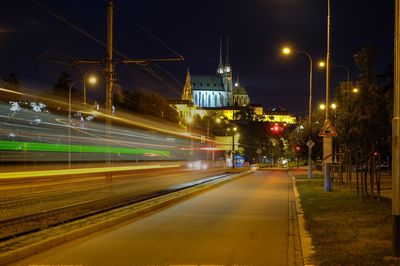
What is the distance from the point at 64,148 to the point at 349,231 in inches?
810

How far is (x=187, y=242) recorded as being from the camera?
35.4 feet

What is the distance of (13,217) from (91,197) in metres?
7.25

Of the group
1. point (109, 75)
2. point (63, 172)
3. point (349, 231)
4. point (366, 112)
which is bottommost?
point (349, 231)

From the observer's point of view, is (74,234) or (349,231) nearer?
(74,234)

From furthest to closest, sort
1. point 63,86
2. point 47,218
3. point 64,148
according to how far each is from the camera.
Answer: point 63,86
point 64,148
point 47,218

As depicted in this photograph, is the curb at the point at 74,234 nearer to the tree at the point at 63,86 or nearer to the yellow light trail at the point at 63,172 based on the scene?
the yellow light trail at the point at 63,172

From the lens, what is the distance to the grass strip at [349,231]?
846 centimetres

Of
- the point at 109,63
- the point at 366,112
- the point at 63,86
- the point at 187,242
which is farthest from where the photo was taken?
the point at 63,86

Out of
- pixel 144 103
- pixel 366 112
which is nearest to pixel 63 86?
pixel 144 103

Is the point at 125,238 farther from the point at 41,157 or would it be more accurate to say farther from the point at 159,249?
the point at 41,157

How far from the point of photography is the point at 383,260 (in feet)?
26.5

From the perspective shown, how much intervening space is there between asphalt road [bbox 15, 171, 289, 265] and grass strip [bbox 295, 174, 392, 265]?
→ 0.77 meters

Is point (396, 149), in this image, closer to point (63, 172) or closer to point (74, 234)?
point (74, 234)

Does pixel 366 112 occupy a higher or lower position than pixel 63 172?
higher
